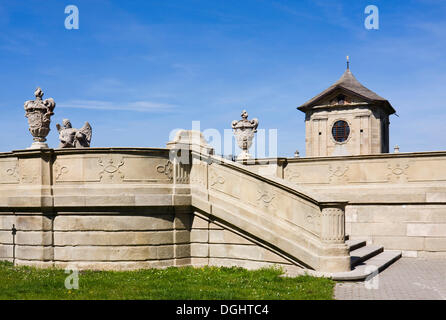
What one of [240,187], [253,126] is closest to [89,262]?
[240,187]

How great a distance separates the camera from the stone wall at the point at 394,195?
14305 mm

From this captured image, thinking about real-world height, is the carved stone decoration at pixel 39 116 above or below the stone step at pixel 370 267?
above

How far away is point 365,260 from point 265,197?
3321 mm

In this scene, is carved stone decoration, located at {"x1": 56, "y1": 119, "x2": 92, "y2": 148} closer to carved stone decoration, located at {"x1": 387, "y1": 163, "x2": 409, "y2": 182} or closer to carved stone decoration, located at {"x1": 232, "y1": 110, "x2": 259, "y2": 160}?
carved stone decoration, located at {"x1": 232, "y1": 110, "x2": 259, "y2": 160}

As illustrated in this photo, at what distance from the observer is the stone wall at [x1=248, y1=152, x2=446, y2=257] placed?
46.9ft

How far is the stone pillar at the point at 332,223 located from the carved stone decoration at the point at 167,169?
153 inches

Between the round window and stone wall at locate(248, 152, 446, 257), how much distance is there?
30.7 metres

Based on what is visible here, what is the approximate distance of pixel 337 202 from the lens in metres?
10.1

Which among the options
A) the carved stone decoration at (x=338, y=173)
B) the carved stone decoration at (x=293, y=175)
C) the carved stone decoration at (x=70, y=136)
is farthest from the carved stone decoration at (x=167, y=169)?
the carved stone decoration at (x=70, y=136)

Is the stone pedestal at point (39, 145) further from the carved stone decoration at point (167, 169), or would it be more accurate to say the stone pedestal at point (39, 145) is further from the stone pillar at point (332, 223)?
the stone pillar at point (332, 223)

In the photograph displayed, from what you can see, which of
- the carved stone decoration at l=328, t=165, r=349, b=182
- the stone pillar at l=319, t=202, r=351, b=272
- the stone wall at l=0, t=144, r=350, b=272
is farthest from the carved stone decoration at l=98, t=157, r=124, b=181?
the carved stone decoration at l=328, t=165, r=349, b=182

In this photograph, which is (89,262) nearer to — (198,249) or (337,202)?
(198,249)

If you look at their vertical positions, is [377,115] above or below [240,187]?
above
